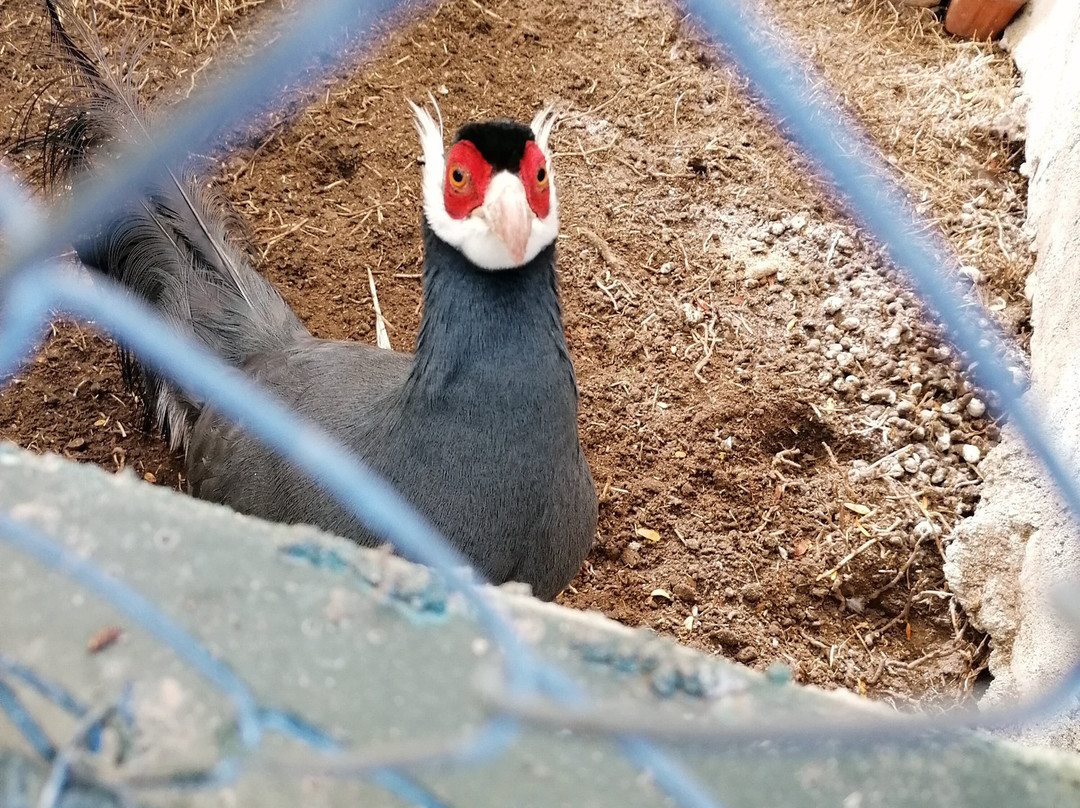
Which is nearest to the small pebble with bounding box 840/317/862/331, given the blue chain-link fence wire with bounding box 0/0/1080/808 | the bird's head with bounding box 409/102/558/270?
the bird's head with bounding box 409/102/558/270

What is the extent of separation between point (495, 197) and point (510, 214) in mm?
52

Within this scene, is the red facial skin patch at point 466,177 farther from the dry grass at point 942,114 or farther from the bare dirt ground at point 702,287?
the dry grass at point 942,114

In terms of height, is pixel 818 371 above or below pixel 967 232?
below

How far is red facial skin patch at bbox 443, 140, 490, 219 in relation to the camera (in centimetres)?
147

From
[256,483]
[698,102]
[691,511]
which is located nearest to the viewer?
[256,483]

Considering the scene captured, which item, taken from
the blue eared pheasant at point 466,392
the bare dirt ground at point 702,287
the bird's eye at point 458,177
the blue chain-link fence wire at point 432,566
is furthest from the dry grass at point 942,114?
the blue chain-link fence wire at point 432,566

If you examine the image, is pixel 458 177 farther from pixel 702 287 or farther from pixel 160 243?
pixel 702 287

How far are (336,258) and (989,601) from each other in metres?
2.36

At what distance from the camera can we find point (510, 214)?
140 centimetres

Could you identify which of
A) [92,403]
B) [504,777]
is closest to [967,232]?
[504,777]

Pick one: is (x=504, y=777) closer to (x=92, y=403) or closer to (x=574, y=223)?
(x=92, y=403)

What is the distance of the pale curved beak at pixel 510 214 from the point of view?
Result: 141 centimetres

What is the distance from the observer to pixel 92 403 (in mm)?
2547

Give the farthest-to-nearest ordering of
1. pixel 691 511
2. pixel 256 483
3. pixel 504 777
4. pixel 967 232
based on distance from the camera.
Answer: pixel 967 232 → pixel 691 511 → pixel 256 483 → pixel 504 777
